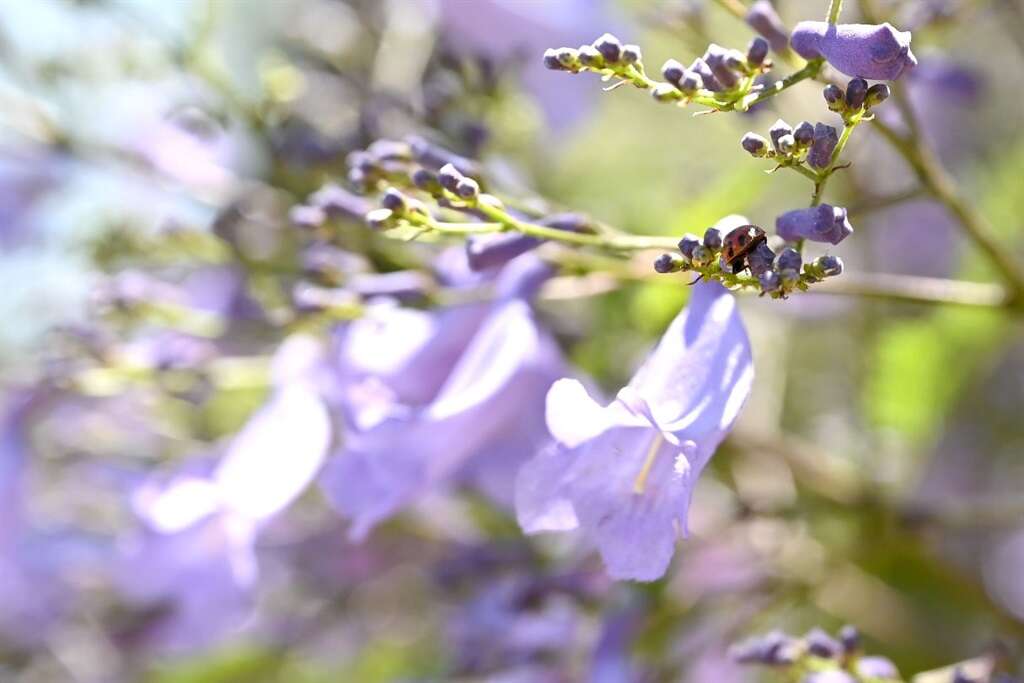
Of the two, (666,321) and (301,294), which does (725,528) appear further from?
(301,294)

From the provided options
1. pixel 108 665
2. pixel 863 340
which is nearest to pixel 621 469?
pixel 863 340

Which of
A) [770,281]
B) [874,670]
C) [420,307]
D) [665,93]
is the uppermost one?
[420,307]

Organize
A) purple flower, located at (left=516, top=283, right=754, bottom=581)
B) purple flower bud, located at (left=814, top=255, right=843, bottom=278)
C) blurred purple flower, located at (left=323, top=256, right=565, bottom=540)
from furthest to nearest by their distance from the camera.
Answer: blurred purple flower, located at (left=323, top=256, right=565, bottom=540), purple flower, located at (left=516, top=283, right=754, bottom=581), purple flower bud, located at (left=814, top=255, right=843, bottom=278)

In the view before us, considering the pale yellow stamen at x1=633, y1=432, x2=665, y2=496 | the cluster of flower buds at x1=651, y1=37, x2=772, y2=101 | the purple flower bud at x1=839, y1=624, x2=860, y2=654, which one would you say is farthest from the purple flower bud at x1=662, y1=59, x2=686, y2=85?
the purple flower bud at x1=839, y1=624, x2=860, y2=654

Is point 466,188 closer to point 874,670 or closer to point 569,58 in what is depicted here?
point 569,58

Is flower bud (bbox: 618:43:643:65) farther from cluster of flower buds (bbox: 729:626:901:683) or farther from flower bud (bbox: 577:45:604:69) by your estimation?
cluster of flower buds (bbox: 729:626:901:683)

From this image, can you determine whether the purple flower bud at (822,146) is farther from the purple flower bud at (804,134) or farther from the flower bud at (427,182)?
the flower bud at (427,182)

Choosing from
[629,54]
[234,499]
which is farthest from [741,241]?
[234,499]
